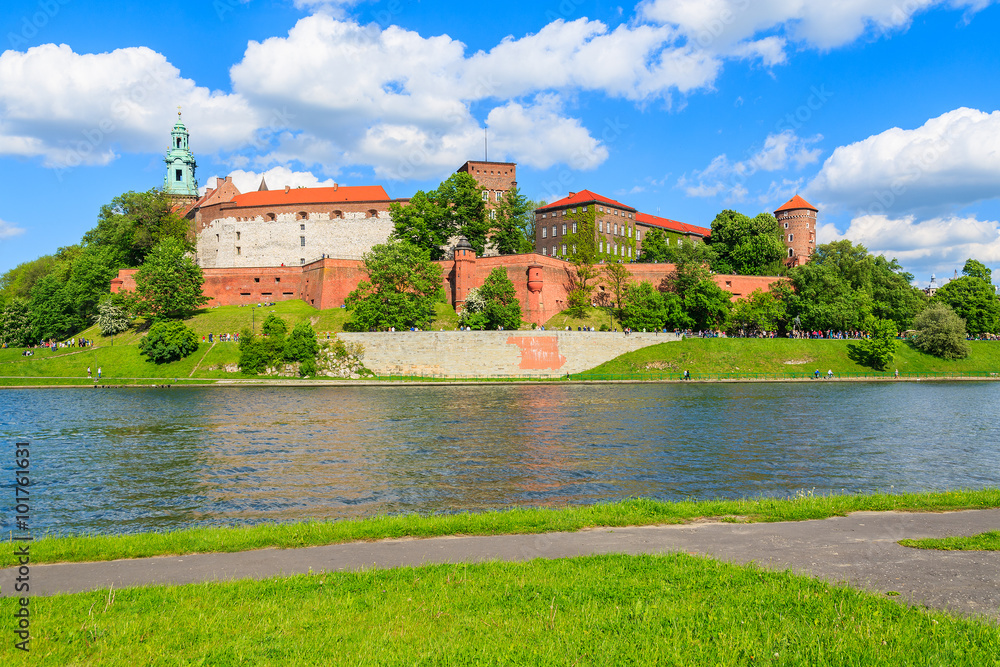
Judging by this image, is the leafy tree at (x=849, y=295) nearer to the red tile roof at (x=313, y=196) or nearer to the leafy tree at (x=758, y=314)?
the leafy tree at (x=758, y=314)

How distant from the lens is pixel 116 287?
63031 mm

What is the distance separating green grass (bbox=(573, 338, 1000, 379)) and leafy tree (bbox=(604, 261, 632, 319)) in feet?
28.8

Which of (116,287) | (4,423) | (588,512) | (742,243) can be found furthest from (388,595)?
(742,243)

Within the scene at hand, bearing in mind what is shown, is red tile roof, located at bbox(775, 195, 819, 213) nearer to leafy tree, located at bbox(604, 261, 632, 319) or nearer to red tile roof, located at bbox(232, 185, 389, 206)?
leafy tree, located at bbox(604, 261, 632, 319)

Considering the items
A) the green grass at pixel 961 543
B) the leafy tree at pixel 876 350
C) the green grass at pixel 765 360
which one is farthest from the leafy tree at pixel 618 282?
the green grass at pixel 961 543

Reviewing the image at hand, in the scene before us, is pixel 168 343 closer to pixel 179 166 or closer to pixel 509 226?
pixel 509 226

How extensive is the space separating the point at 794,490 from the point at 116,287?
68.1 m

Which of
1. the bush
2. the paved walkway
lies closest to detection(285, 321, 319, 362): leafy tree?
the bush

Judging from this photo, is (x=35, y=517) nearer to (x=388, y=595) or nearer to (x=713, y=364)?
(x=388, y=595)

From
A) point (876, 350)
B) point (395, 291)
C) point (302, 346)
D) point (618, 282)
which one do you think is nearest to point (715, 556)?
point (302, 346)

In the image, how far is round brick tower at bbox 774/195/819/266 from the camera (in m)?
83.9

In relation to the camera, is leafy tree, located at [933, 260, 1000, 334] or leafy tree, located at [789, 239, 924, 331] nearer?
leafy tree, located at [789, 239, 924, 331]

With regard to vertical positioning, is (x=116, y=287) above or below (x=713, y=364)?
above

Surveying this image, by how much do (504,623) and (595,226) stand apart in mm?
72518
